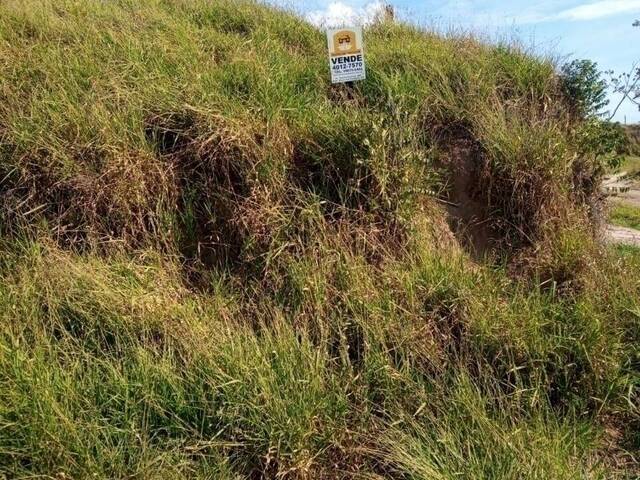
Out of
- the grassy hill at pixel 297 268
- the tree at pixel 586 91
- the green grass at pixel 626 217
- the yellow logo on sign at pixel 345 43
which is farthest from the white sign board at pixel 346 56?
the green grass at pixel 626 217

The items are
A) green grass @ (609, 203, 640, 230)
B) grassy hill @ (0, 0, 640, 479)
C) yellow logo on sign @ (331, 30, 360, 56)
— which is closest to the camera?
grassy hill @ (0, 0, 640, 479)

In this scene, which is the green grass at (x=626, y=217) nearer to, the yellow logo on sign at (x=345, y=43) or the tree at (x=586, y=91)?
the tree at (x=586, y=91)

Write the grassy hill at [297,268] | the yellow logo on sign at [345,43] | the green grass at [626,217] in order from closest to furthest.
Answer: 1. the grassy hill at [297,268]
2. the yellow logo on sign at [345,43]
3. the green grass at [626,217]

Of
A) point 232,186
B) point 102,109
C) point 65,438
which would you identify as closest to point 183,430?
point 65,438

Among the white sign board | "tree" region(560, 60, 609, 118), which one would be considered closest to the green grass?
"tree" region(560, 60, 609, 118)

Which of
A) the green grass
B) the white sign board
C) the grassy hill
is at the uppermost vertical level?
the white sign board

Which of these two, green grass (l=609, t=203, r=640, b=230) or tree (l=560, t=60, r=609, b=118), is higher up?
tree (l=560, t=60, r=609, b=118)

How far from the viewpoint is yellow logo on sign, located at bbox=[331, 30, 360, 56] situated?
4.30 meters

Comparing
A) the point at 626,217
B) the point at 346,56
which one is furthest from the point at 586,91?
the point at 626,217

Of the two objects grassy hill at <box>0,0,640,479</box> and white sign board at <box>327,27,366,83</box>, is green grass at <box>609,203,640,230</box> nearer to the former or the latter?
grassy hill at <box>0,0,640,479</box>

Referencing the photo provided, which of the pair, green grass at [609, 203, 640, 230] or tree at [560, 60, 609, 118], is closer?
tree at [560, 60, 609, 118]

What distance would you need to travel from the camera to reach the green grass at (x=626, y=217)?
10.1 meters

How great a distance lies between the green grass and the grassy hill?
250 inches

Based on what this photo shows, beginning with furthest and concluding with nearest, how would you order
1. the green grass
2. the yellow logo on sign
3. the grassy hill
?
the green grass < the yellow logo on sign < the grassy hill
